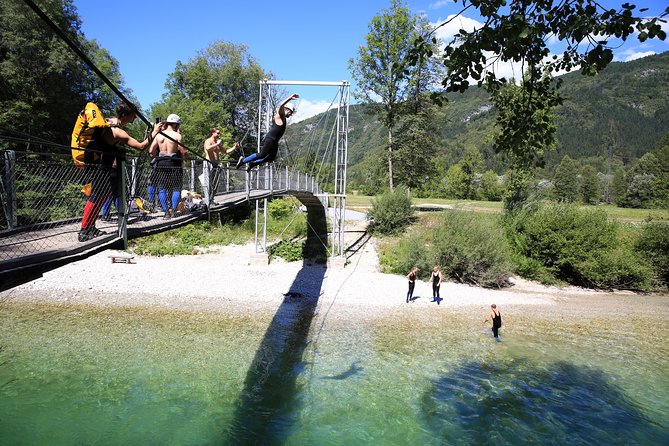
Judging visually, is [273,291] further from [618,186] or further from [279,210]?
[618,186]

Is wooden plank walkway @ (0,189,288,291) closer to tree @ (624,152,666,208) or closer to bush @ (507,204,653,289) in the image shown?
bush @ (507,204,653,289)

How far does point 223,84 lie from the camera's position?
28.7 meters

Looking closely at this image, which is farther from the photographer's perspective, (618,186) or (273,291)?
(618,186)

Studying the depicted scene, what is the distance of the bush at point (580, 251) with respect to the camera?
54.7ft

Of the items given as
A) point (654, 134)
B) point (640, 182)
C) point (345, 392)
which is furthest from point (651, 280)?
point (654, 134)

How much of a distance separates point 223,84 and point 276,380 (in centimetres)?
2464

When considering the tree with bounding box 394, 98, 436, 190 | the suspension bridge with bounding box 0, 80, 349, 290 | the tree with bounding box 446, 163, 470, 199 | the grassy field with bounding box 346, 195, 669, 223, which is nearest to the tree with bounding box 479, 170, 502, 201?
the tree with bounding box 446, 163, 470, 199

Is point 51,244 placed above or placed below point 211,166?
below

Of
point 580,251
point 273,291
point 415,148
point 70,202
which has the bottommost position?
point 273,291

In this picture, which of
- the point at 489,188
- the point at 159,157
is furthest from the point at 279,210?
the point at 489,188

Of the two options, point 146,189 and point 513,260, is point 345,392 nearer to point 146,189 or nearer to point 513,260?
point 146,189

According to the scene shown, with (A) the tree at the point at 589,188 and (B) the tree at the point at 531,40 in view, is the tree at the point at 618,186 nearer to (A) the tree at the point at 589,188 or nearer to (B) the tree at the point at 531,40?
(A) the tree at the point at 589,188

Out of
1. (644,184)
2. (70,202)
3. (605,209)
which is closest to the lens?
(70,202)

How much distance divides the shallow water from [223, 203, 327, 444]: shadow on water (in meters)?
0.03
